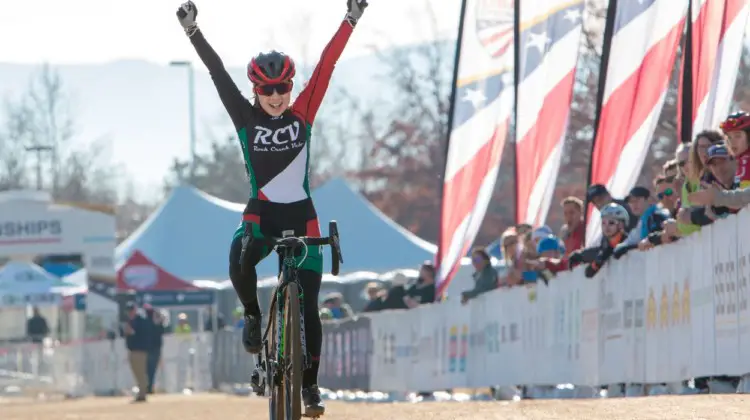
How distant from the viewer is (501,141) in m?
21.4

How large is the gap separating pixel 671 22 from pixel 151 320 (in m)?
17.8

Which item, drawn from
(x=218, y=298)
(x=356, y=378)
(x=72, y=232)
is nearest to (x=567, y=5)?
(x=356, y=378)

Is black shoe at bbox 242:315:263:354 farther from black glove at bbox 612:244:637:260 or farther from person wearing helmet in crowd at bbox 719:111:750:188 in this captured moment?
black glove at bbox 612:244:637:260

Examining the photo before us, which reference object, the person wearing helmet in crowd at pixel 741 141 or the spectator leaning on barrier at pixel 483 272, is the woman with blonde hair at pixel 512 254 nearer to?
the spectator leaning on barrier at pixel 483 272

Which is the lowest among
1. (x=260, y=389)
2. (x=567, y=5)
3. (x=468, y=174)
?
(x=260, y=389)

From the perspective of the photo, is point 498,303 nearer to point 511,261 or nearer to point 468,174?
point 511,261

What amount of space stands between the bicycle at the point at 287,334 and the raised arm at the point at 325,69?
781 millimetres

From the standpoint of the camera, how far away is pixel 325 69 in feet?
34.1

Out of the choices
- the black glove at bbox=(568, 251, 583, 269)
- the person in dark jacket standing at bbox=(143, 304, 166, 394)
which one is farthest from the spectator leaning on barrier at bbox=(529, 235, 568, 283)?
the person in dark jacket standing at bbox=(143, 304, 166, 394)

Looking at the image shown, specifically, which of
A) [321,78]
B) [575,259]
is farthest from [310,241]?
[575,259]

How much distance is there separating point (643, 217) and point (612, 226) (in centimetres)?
53

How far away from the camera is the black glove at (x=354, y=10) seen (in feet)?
34.7

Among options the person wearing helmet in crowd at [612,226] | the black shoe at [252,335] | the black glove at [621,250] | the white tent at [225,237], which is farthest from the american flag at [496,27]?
the white tent at [225,237]

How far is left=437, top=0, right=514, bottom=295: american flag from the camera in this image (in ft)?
70.6
